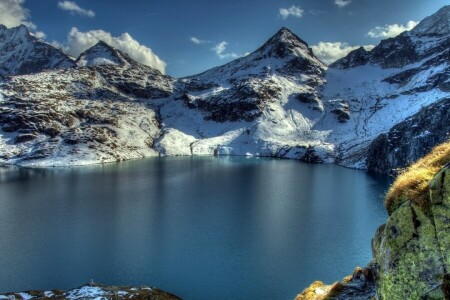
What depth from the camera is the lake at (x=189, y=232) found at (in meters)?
60.0

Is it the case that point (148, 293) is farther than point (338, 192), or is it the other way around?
point (338, 192)

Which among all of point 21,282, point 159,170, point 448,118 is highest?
point 448,118

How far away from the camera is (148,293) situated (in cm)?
4997

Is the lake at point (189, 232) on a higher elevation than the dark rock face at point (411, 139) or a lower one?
lower

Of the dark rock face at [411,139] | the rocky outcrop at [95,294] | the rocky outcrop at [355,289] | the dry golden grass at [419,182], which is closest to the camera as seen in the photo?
the dry golden grass at [419,182]

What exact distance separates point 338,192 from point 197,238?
212ft

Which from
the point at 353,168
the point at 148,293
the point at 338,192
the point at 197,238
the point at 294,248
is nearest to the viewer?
the point at 148,293

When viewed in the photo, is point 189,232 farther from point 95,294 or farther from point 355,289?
point 355,289

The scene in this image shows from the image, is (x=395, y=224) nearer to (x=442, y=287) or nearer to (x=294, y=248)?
(x=442, y=287)

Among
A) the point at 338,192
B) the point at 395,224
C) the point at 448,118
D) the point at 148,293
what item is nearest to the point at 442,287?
the point at 395,224

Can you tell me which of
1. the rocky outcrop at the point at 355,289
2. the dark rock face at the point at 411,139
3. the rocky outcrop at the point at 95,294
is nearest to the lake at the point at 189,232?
the rocky outcrop at the point at 95,294

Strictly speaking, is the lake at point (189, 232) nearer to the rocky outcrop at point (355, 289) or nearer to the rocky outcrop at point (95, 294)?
the rocky outcrop at point (95, 294)

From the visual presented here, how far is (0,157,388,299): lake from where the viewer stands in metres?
60.0

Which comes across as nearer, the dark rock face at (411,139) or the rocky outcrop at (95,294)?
the rocky outcrop at (95,294)
